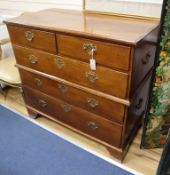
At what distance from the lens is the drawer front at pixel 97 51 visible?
41.8 inches

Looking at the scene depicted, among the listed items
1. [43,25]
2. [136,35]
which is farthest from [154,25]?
[43,25]

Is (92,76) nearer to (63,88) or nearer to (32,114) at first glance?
(63,88)

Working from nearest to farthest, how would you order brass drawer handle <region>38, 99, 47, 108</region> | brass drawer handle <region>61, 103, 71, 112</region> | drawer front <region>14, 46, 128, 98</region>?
drawer front <region>14, 46, 128, 98</region> → brass drawer handle <region>61, 103, 71, 112</region> → brass drawer handle <region>38, 99, 47, 108</region>

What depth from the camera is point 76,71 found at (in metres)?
1.31

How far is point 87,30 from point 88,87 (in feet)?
1.18

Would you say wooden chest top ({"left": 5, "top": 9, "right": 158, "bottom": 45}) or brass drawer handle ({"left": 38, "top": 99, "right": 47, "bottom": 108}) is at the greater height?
wooden chest top ({"left": 5, "top": 9, "right": 158, "bottom": 45})

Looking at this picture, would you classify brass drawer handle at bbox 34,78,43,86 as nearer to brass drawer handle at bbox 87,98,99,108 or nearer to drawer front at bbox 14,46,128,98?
drawer front at bbox 14,46,128,98

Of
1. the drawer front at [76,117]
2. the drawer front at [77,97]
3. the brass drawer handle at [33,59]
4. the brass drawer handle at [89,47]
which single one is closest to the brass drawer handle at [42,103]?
the drawer front at [76,117]

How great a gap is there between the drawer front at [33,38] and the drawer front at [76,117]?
0.44 m

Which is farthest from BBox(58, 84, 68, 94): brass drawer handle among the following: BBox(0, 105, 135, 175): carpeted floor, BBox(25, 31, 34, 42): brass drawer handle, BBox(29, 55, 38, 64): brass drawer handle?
BBox(0, 105, 135, 175): carpeted floor

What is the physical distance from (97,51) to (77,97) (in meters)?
0.43

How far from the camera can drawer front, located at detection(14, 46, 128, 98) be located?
1.17 metres

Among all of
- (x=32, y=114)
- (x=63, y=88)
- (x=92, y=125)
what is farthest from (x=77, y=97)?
(x=32, y=114)

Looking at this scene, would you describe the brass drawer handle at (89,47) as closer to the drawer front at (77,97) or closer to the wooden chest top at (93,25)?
the wooden chest top at (93,25)
